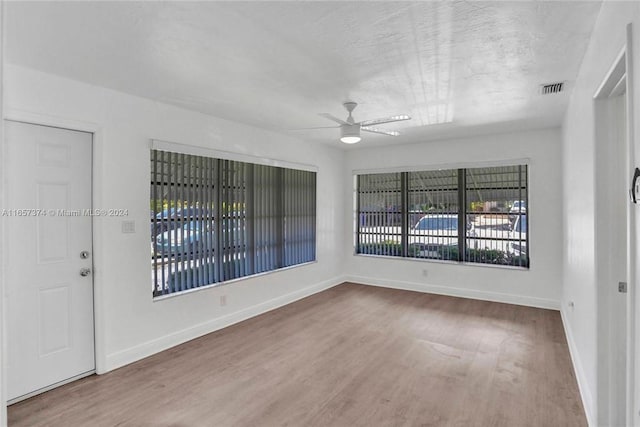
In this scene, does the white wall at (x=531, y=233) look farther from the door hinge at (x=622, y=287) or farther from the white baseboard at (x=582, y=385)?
the door hinge at (x=622, y=287)

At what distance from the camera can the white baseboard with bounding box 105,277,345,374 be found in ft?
10.7

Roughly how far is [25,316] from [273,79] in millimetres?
2763

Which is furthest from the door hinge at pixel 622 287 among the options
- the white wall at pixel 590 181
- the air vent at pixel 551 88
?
the air vent at pixel 551 88

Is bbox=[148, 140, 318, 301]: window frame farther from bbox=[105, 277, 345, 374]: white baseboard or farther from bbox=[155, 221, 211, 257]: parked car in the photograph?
bbox=[105, 277, 345, 374]: white baseboard

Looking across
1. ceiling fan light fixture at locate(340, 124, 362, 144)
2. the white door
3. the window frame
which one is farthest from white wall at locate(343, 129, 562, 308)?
the white door

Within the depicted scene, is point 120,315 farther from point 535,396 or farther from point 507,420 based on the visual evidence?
point 535,396

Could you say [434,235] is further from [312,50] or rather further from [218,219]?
[312,50]

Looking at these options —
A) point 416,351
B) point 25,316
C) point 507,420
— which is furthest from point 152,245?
point 507,420

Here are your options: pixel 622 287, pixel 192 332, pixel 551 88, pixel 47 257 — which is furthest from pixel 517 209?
pixel 47 257

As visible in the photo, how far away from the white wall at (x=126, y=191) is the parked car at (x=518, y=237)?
418 cm

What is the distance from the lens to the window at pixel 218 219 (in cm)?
366

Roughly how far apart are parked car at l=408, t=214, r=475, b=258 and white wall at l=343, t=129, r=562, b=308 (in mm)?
225

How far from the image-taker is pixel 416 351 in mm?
3533

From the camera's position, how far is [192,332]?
391cm
